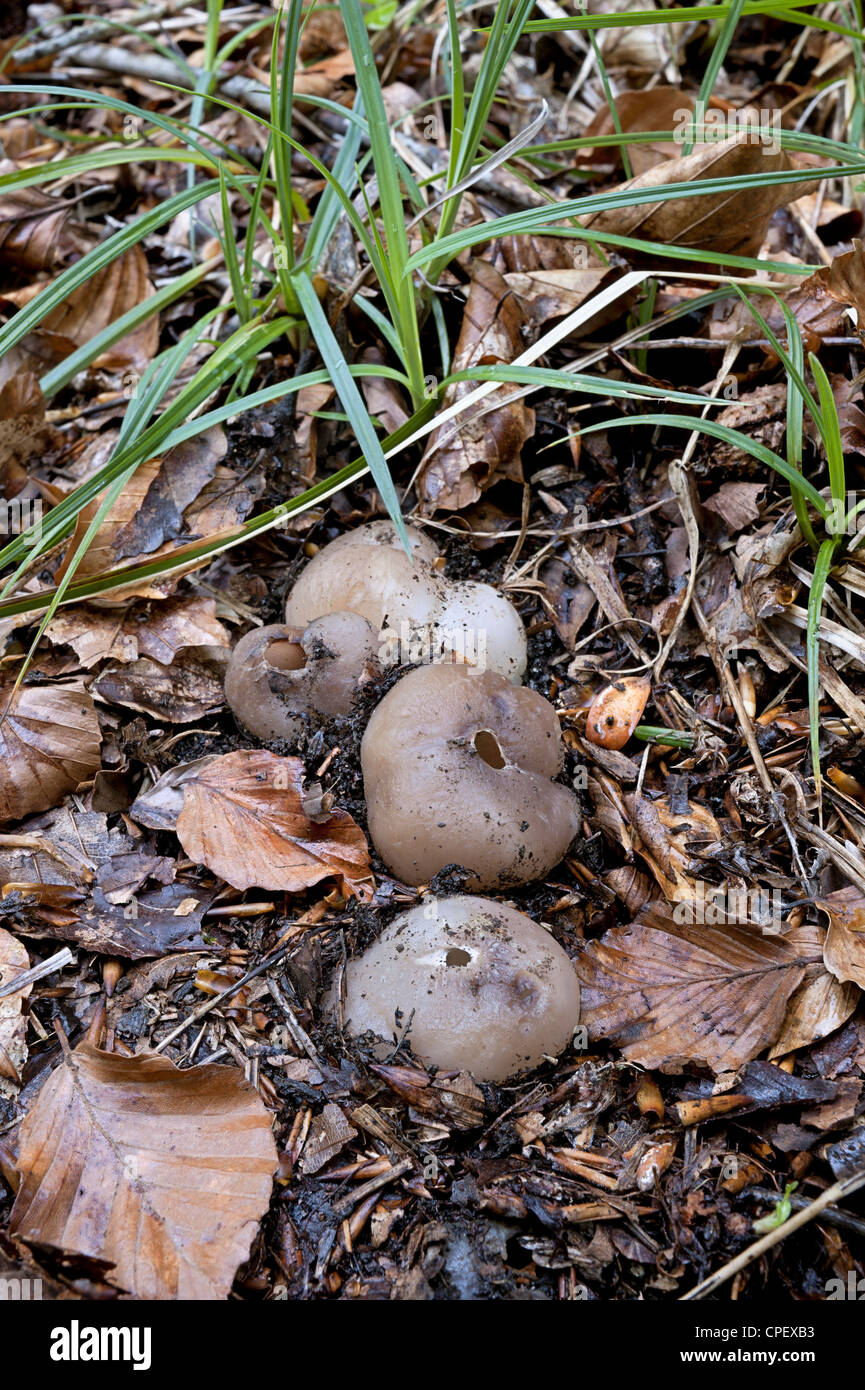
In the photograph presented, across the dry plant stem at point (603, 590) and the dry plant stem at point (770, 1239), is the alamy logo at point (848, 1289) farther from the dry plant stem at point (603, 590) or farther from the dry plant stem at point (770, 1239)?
the dry plant stem at point (603, 590)

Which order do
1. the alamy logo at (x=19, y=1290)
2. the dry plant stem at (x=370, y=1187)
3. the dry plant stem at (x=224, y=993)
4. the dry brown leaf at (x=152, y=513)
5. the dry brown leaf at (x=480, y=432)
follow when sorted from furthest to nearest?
the dry brown leaf at (x=480, y=432)
the dry brown leaf at (x=152, y=513)
the dry plant stem at (x=224, y=993)
the dry plant stem at (x=370, y=1187)
the alamy logo at (x=19, y=1290)

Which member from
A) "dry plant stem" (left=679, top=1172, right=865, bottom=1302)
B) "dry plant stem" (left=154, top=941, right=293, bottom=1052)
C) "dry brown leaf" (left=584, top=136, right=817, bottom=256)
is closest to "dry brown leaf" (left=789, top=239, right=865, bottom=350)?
"dry brown leaf" (left=584, top=136, right=817, bottom=256)

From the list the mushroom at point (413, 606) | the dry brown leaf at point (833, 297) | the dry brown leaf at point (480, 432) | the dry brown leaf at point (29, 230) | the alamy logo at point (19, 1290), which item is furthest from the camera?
the dry brown leaf at point (29, 230)

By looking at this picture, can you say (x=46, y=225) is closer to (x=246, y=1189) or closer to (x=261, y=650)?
(x=261, y=650)

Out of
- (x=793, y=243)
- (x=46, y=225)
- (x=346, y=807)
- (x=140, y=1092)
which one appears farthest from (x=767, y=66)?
(x=140, y=1092)

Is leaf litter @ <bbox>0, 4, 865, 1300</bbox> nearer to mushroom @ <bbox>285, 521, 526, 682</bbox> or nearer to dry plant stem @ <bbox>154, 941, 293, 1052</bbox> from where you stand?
dry plant stem @ <bbox>154, 941, 293, 1052</bbox>

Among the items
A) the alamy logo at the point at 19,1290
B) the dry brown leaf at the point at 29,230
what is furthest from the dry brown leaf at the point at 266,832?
the dry brown leaf at the point at 29,230

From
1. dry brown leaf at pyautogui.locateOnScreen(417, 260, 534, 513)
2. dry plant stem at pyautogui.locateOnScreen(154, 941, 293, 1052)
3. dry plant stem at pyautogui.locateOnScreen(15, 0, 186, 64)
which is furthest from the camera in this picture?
dry plant stem at pyautogui.locateOnScreen(15, 0, 186, 64)
